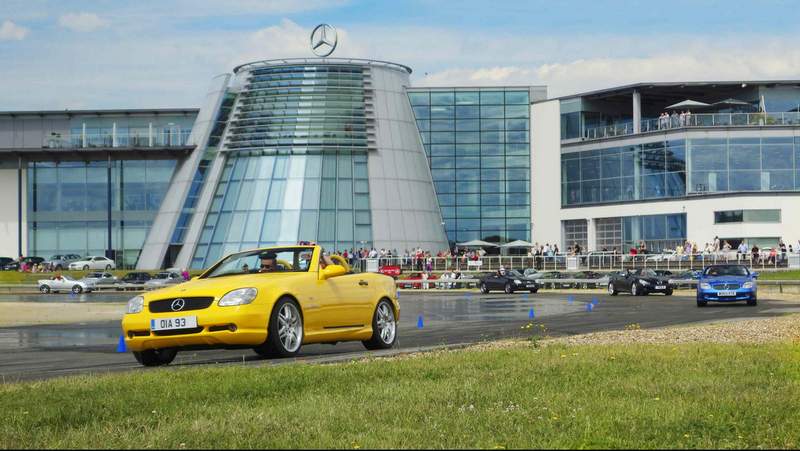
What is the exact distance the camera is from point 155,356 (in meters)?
15.4

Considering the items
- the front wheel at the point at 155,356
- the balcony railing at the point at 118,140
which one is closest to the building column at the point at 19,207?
the balcony railing at the point at 118,140

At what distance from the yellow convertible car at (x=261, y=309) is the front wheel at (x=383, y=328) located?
2 centimetres

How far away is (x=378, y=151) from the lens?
7731 centimetres

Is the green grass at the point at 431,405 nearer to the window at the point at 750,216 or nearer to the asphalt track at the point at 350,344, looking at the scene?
the asphalt track at the point at 350,344

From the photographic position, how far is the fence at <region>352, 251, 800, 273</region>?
60.9 m

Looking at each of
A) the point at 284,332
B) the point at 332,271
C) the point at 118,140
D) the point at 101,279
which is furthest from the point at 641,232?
the point at 284,332

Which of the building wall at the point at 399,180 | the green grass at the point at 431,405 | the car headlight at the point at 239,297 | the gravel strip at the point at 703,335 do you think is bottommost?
the gravel strip at the point at 703,335

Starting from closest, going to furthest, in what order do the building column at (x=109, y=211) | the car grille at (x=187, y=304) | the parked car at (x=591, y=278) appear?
the car grille at (x=187, y=304)
the parked car at (x=591, y=278)
the building column at (x=109, y=211)

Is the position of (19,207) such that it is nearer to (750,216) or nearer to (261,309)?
(750,216)

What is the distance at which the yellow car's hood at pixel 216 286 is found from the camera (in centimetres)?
1511

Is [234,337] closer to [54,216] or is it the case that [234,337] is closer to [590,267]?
[590,267]

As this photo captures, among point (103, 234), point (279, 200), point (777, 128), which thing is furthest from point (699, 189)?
point (103, 234)

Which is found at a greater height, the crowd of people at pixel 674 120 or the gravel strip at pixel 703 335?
the crowd of people at pixel 674 120

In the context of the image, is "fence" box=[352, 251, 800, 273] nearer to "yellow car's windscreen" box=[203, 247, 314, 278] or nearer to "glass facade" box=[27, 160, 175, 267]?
"glass facade" box=[27, 160, 175, 267]
